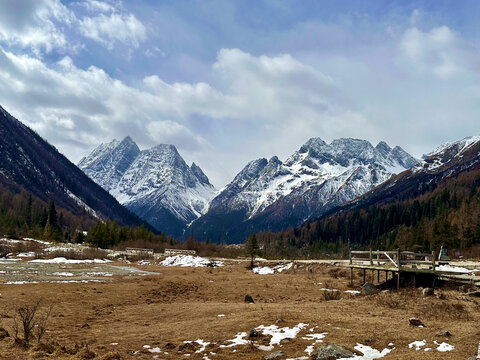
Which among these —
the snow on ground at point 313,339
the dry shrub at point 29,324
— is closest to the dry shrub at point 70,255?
the dry shrub at point 29,324

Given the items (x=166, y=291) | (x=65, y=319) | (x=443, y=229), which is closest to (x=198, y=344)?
(x=65, y=319)

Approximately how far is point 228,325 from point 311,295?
1609cm

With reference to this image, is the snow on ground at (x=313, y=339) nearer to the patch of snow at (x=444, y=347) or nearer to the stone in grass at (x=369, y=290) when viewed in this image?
the patch of snow at (x=444, y=347)

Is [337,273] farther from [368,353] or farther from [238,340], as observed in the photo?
[368,353]

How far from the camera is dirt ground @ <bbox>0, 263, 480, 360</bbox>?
557 inches

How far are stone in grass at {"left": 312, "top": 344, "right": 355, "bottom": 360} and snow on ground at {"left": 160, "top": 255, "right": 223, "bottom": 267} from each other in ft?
219

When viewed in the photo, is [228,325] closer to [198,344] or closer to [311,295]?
[198,344]

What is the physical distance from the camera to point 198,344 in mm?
16047

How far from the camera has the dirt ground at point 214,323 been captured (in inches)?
557

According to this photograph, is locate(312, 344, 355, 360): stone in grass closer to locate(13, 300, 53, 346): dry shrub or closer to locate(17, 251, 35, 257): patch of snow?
locate(13, 300, 53, 346): dry shrub

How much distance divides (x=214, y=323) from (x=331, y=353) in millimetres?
8420

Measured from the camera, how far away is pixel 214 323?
19875mm

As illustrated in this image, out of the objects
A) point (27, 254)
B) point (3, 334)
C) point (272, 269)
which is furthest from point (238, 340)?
point (27, 254)

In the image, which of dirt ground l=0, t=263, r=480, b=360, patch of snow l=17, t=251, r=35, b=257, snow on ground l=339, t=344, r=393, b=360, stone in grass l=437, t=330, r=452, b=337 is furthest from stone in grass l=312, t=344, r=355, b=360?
patch of snow l=17, t=251, r=35, b=257
